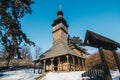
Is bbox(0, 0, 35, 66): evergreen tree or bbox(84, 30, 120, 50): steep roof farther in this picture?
bbox(0, 0, 35, 66): evergreen tree

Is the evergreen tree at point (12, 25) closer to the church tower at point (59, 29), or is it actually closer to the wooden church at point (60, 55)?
the wooden church at point (60, 55)

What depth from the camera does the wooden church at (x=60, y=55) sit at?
26.2 metres

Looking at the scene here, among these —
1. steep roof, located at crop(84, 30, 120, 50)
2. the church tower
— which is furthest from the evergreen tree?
the church tower

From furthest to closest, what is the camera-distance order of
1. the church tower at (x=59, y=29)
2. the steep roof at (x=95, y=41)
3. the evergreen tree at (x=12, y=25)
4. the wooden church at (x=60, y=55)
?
1. the church tower at (x=59, y=29)
2. the wooden church at (x=60, y=55)
3. the evergreen tree at (x=12, y=25)
4. the steep roof at (x=95, y=41)

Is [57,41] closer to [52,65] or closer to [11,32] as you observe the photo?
[52,65]

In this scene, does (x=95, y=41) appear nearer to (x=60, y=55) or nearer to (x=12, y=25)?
(x=12, y=25)

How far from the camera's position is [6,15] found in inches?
570

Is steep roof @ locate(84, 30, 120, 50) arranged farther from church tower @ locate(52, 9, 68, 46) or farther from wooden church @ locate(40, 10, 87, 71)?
church tower @ locate(52, 9, 68, 46)

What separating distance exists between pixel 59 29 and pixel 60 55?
9.55 meters

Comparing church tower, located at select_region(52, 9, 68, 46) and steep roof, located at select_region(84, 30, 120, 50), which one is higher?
church tower, located at select_region(52, 9, 68, 46)

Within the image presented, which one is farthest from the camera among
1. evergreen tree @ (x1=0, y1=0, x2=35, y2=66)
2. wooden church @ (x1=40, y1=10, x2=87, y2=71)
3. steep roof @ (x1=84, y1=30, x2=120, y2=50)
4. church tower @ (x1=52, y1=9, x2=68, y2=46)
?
church tower @ (x1=52, y1=9, x2=68, y2=46)

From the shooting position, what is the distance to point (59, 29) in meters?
33.6

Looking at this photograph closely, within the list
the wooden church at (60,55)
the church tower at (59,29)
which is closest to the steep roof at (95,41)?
the wooden church at (60,55)

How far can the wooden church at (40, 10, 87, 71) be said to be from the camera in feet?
85.9
